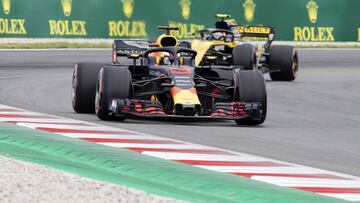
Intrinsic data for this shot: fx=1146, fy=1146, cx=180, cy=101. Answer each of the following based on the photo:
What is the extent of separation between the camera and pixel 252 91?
559 inches

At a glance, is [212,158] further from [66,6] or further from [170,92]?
[66,6]

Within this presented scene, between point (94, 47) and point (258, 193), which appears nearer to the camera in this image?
point (258, 193)

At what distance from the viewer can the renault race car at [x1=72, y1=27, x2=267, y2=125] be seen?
45.5 ft

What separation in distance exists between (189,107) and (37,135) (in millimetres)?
2381

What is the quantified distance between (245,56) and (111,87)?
27.0ft

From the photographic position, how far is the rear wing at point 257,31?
24.0 metres

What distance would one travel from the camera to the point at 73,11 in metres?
32.4

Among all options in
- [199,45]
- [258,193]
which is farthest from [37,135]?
[199,45]

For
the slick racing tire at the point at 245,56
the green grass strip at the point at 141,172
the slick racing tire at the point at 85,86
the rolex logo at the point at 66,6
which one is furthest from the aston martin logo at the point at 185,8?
the green grass strip at the point at 141,172

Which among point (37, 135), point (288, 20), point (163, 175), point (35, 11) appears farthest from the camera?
point (288, 20)

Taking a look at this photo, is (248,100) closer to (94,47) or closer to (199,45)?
(199,45)

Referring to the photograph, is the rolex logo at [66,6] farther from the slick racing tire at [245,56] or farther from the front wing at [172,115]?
the front wing at [172,115]

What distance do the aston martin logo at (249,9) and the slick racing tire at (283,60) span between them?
12.6 m

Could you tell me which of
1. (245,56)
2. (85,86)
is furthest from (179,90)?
(245,56)
